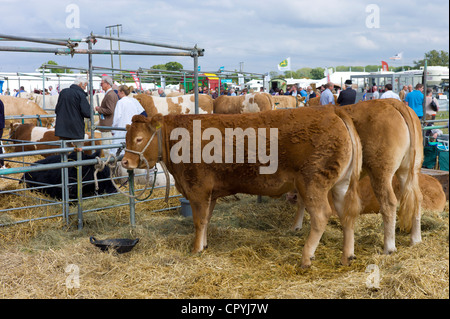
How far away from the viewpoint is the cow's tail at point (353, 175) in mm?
4418

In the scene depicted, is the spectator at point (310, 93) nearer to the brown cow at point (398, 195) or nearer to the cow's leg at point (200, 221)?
the brown cow at point (398, 195)

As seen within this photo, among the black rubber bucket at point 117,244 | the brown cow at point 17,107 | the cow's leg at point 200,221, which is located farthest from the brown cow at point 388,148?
the brown cow at point 17,107

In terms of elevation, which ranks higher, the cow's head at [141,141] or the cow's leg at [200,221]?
the cow's head at [141,141]

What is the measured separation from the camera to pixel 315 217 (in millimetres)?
4383

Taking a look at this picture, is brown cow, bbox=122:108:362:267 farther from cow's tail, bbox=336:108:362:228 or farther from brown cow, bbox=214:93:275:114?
brown cow, bbox=214:93:275:114

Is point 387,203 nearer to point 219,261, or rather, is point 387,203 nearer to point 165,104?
point 219,261

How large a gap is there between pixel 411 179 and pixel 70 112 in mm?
5800

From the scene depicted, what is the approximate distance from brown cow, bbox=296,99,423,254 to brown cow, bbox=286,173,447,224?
0.58 metres

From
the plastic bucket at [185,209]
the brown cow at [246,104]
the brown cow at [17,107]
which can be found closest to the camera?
the plastic bucket at [185,209]

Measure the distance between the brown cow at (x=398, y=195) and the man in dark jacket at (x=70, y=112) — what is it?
4.09 m

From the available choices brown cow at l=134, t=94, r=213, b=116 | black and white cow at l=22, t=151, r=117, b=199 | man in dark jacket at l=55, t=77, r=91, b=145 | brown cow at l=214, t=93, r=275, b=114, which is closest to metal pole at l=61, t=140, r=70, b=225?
black and white cow at l=22, t=151, r=117, b=199

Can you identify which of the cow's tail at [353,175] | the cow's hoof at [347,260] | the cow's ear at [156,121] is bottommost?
the cow's hoof at [347,260]

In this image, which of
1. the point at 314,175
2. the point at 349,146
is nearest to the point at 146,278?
the point at 314,175
